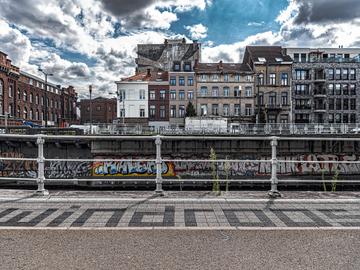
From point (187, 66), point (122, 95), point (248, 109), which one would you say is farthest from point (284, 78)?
point (122, 95)

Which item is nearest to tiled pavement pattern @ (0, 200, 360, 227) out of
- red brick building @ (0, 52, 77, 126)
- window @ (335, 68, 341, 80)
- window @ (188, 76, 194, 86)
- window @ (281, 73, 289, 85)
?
window @ (188, 76, 194, 86)

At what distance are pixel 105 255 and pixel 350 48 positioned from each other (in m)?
72.7

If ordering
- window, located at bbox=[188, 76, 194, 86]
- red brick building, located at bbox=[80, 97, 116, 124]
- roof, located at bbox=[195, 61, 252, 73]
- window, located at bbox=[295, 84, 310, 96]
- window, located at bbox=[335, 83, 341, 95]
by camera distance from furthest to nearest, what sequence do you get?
1. red brick building, located at bbox=[80, 97, 116, 124]
2. window, located at bbox=[335, 83, 341, 95]
3. window, located at bbox=[295, 84, 310, 96]
4. window, located at bbox=[188, 76, 194, 86]
5. roof, located at bbox=[195, 61, 252, 73]

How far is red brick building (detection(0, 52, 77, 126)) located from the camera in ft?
187

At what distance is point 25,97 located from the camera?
213ft

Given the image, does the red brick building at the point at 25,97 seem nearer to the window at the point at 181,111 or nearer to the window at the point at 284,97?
the window at the point at 181,111

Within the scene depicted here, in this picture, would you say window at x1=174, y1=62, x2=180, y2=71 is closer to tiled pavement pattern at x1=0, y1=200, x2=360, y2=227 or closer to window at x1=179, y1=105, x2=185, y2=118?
window at x1=179, y1=105, x2=185, y2=118

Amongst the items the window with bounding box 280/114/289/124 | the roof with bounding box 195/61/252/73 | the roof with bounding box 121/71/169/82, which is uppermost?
the roof with bounding box 195/61/252/73

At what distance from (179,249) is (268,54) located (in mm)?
61327

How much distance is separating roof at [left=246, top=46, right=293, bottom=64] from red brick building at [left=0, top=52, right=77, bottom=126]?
43544 mm

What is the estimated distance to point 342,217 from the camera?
16.3ft

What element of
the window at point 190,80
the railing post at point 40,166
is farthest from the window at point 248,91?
the railing post at point 40,166

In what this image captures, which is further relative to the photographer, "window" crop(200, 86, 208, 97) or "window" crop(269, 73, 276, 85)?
"window" crop(200, 86, 208, 97)

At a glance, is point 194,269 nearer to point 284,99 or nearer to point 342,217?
point 342,217
